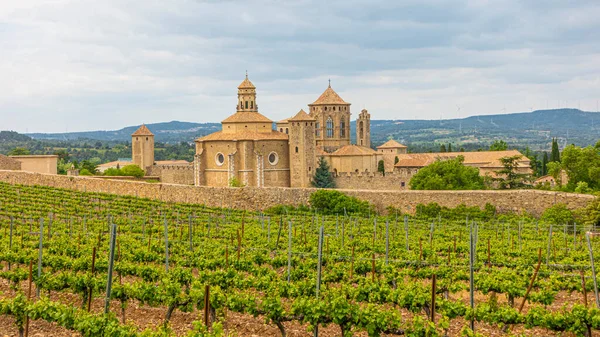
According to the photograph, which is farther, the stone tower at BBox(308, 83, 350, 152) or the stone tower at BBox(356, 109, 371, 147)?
the stone tower at BBox(356, 109, 371, 147)

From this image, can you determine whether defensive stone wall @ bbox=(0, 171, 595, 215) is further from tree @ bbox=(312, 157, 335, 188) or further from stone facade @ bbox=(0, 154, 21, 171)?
tree @ bbox=(312, 157, 335, 188)

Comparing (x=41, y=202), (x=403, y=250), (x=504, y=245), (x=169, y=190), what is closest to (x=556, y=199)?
(x=504, y=245)

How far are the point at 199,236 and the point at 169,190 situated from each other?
55.0ft

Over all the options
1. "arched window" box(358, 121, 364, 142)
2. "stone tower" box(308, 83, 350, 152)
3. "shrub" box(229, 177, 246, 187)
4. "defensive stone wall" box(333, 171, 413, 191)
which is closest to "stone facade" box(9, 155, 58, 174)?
"shrub" box(229, 177, 246, 187)

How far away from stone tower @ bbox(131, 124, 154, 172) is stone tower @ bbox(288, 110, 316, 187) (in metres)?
22.3

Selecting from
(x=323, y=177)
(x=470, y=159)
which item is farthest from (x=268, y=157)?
(x=470, y=159)

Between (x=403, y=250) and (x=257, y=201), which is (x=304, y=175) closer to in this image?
(x=257, y=201)

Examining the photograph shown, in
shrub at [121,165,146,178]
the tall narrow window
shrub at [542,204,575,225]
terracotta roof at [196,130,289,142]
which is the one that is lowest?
shrub at [542,204,575,225]

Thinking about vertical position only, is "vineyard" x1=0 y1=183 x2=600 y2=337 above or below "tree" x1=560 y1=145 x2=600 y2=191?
below

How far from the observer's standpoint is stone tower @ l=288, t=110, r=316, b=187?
48281mm

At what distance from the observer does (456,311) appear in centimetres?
1138

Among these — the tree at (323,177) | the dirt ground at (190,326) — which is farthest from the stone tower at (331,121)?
the dirt ground at (190,326)

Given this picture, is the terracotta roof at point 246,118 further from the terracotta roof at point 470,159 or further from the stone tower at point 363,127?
the stone tower at point 363,127

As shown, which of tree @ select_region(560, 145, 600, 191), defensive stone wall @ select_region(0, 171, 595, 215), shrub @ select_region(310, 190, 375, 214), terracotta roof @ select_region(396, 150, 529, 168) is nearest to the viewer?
defensive stone wall @ select_region(0, 171, 595, 215)
